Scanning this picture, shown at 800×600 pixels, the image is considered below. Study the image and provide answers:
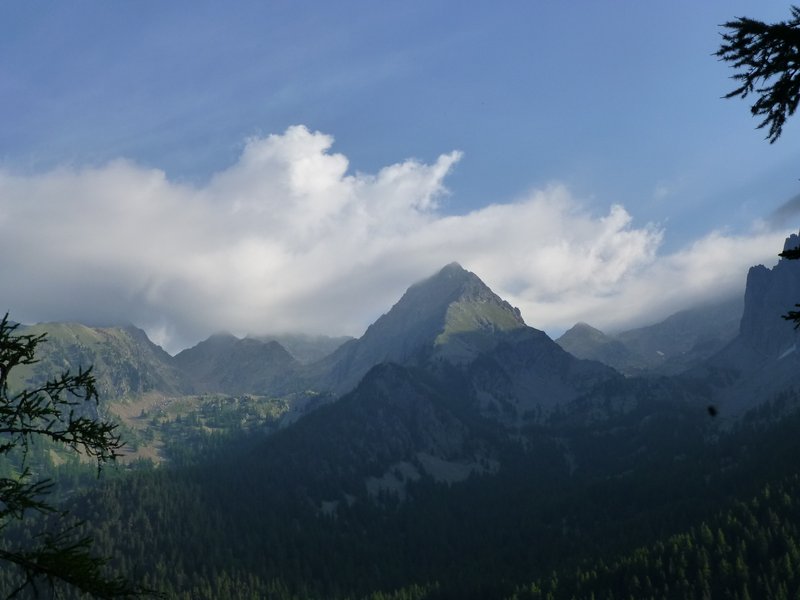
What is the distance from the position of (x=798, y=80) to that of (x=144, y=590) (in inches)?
931

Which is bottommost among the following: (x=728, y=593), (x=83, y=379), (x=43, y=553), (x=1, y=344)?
(x=728, y=593)

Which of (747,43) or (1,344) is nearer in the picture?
(1,344)

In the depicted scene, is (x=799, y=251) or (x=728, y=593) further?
(x=728, y=593)

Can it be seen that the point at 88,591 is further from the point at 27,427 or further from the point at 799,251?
the point at 799,251

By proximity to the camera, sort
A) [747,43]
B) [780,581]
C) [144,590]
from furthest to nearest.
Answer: [780,581] < [747,43] < [144,590]

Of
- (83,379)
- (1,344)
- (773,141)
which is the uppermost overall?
(773,141)

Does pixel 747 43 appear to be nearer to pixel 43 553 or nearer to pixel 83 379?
pixel 83 379

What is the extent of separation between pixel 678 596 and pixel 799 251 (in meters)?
218

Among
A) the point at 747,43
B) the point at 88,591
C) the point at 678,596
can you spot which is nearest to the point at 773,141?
the point at 747,43

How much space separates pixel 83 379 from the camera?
1609 cm

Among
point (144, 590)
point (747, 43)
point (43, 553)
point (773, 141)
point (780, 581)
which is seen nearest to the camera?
point (43, 553)

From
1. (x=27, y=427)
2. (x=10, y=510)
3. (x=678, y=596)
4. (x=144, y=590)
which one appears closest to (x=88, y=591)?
(x=144, y=590)

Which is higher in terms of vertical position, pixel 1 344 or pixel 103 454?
pixel 1 344

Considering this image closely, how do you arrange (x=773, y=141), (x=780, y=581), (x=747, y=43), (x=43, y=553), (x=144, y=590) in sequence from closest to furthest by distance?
(x=43, y=553)
(x=144, y=590)
(x=747, y=43)
(x=773, y=141)
(x=780, y=581)
